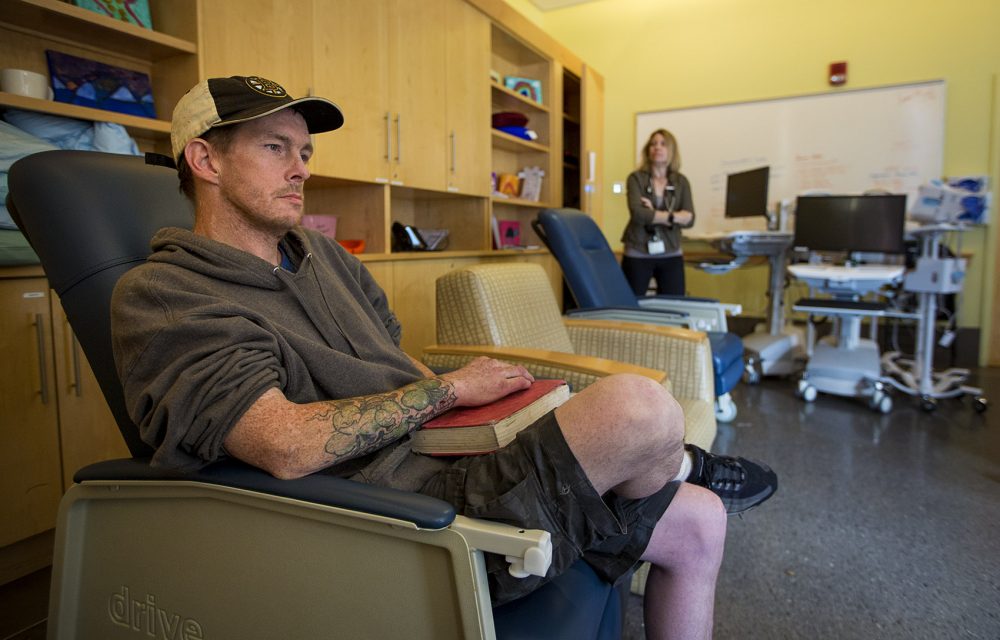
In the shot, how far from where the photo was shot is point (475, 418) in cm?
102

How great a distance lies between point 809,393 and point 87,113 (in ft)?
11.1

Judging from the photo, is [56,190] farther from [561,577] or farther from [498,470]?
[561,577]

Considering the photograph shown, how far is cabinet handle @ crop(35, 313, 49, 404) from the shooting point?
165cm

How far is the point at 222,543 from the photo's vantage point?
0.89m

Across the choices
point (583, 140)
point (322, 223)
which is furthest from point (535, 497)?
point (583, 140)

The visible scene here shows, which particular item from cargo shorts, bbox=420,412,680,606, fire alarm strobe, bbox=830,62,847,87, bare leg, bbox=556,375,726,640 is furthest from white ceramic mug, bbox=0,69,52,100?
fire alarm strobe, bbox=830,62,847,87

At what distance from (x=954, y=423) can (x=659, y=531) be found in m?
2.68

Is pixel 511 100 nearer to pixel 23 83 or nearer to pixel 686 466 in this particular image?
pixel 23 83

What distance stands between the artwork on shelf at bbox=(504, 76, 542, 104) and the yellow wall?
1.50m

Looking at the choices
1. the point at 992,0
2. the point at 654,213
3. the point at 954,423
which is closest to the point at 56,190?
the point at 654,213

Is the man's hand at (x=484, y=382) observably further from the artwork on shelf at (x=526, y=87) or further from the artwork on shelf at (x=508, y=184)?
the artwork on shelf at (x=526, y=87)

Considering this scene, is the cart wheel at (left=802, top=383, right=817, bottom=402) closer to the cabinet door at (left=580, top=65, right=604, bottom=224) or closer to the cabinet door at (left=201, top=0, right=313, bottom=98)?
the cabinet door at (left=580, top=65, right=604, bottom=224)

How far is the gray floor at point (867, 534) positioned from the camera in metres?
1.49

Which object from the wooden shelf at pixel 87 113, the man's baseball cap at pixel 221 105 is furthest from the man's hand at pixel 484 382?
the wooden shelf at pixel 87 113
